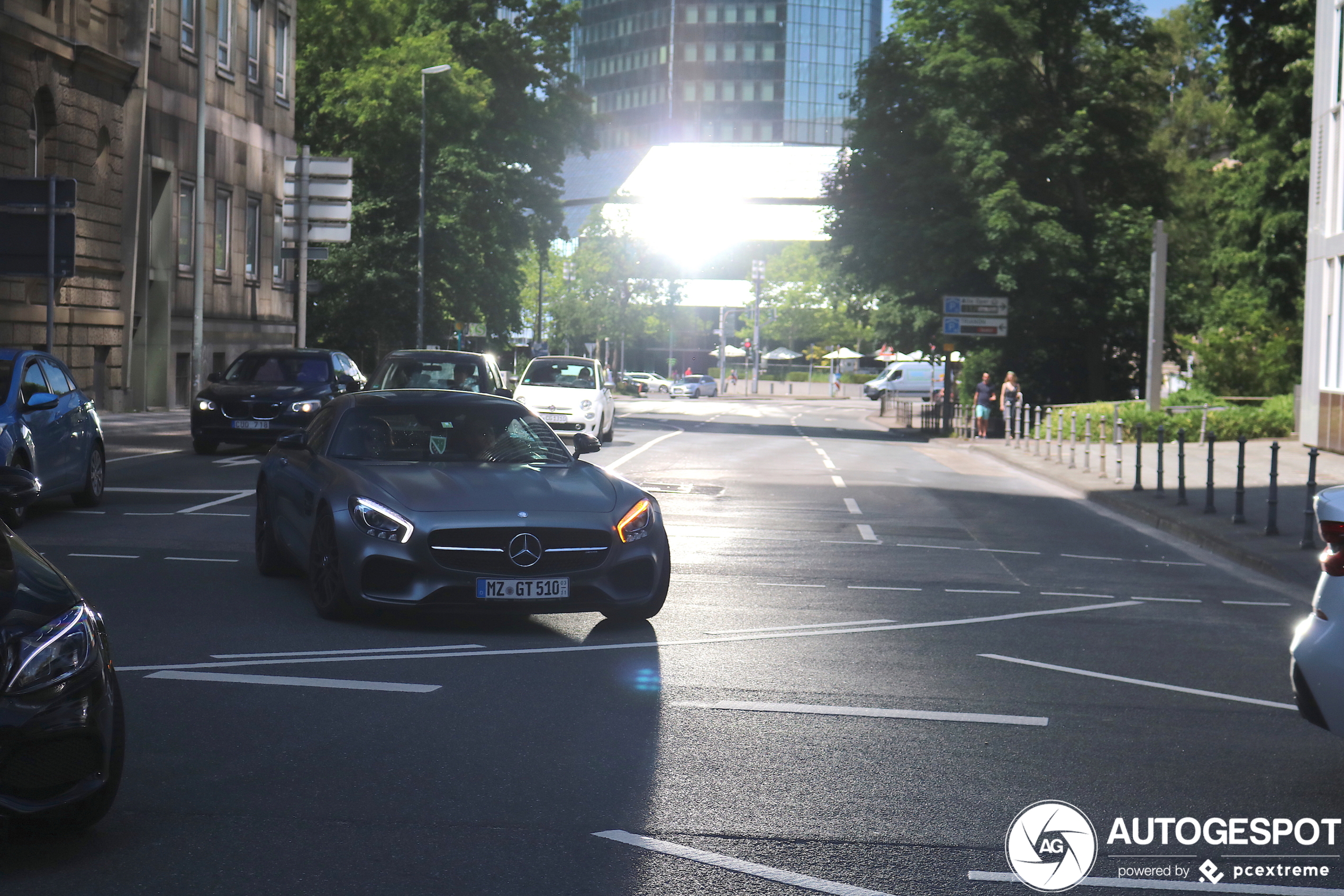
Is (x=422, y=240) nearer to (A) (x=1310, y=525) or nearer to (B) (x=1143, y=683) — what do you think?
(A) (x=1310, y=525)

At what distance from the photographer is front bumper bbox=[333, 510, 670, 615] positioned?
8.49 meters

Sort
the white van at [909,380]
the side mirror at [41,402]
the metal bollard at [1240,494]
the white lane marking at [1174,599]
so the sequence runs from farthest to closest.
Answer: the white van at [909,380], the metal bollard at [1240,494], the side mirror at [41,402], the white lane marking at [1174,599]

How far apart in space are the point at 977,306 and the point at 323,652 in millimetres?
35142

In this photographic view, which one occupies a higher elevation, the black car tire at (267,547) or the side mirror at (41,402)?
the side mirror at (41,402)

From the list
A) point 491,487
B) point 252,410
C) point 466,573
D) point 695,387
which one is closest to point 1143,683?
point 466,573

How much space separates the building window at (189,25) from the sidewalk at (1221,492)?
68.7ft

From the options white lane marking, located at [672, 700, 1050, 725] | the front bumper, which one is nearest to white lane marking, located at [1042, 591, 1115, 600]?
the front bumper

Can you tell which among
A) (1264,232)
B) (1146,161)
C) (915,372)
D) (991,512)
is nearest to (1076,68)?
(1146,161)

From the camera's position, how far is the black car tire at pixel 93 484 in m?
15.5

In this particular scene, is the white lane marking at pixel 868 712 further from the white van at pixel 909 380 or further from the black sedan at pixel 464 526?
the white van at pixel 909 380

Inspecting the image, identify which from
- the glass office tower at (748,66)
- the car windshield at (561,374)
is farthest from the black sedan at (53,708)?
the glass office tower at (748,66)

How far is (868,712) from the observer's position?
277 inches

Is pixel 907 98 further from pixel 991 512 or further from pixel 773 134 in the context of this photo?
pixel 773 134

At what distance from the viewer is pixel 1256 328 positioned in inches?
1718
